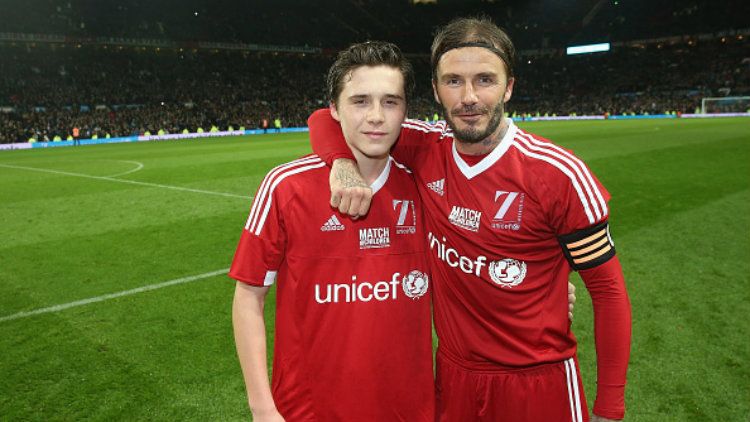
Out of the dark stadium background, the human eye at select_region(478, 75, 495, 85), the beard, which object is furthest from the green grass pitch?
the human eye at select_region(478, 75, 495, 85)

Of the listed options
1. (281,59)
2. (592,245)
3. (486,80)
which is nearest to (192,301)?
(486,80)

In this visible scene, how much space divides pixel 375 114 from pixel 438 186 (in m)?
0.44

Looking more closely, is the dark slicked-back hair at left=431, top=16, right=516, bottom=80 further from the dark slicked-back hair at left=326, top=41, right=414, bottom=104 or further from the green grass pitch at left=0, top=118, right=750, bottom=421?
the green grass pitch at left=0, top=118, right=750, bottom=421

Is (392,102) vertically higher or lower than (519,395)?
higher

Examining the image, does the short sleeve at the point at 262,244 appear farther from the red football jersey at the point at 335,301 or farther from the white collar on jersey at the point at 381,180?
the white collar on jersey at the point at 381,180

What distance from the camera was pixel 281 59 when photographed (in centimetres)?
5791

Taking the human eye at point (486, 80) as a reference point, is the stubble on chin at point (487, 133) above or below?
below

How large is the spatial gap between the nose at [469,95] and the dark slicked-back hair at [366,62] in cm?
22

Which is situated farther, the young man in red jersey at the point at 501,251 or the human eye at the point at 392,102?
the human eye at the point at 392,102

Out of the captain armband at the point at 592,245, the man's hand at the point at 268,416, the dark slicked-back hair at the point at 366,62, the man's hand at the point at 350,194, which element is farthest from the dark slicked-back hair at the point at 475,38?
the man's hand at the point at 268,416

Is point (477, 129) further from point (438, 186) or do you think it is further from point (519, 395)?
point (519, 395)

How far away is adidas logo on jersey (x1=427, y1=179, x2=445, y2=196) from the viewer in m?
2.23

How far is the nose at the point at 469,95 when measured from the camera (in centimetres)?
206

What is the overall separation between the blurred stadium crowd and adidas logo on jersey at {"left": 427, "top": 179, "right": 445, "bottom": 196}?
31.0 meters
